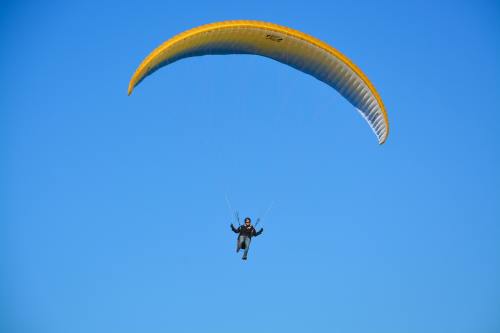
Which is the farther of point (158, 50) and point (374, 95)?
point (374, 95)

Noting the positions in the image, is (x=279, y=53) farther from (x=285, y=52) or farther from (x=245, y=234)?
(x=245, y=234)

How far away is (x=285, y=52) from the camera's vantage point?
32062 mm

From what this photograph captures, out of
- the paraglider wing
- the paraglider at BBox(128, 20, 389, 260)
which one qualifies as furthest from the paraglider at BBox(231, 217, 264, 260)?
the paraglider wing

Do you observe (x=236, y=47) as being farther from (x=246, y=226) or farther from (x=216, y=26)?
(x=246, y=226)

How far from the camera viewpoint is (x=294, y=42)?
31375 millimetres

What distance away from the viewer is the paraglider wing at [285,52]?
29625 mm

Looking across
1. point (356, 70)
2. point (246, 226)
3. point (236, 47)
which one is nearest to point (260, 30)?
point (236, 47)

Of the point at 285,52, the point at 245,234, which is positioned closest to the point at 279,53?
the point at 285,52

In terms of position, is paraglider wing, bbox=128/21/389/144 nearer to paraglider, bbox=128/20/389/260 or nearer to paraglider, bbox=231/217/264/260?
paraglider, bbox=128/20/389/260

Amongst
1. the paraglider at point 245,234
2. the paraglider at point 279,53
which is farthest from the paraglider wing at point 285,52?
the paraglider at point 245,234

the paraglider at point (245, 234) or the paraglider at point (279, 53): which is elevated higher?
the paraglider at point (279, 53)

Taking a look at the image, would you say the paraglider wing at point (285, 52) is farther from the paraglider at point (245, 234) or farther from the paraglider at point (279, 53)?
the paraglider at point (245, 234)

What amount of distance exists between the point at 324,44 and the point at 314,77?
67.6 inches

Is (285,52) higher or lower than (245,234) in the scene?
higher
